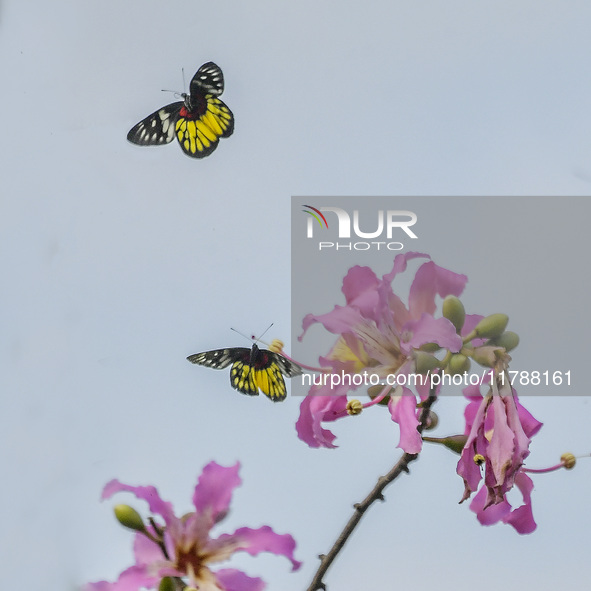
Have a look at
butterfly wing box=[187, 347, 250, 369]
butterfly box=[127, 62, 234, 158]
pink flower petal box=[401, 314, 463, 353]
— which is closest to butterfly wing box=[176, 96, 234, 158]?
butterfly box=[127, 62, 234, 158]

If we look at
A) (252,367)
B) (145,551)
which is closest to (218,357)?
(252,367)

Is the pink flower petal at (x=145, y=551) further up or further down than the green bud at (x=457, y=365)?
further down

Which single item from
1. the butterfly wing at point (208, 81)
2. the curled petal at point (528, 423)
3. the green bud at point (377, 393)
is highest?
the butterfly wing at point (208, 81)

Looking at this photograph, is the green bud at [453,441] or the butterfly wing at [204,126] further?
the butterfly wing at [204,126]

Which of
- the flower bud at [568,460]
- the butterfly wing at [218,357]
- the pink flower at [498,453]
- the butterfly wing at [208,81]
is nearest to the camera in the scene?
the pink flower at [498,453]

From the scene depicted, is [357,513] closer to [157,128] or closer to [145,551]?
[145,551]

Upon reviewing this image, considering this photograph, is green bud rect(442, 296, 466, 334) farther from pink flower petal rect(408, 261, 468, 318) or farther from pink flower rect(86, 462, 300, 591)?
pink flower rect(86, 462, 300, 591)

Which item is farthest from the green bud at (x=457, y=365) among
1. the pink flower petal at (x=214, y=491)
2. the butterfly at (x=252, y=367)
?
the butterfly at (x=252, y=367)

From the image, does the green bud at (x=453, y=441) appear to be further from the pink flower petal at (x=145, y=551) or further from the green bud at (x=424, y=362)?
the pink flower petal at (x=145, y=551)
